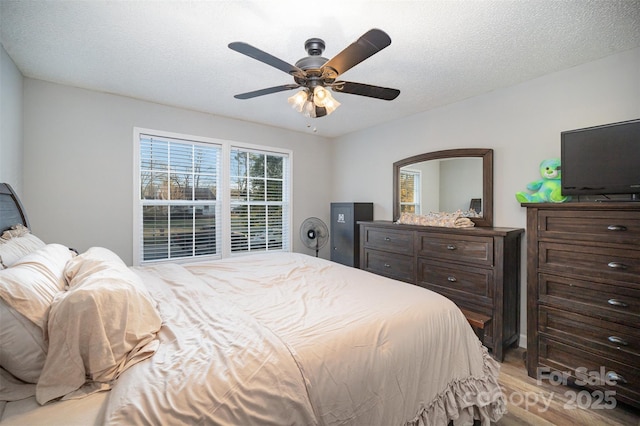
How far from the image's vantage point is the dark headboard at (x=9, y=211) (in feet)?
5.35

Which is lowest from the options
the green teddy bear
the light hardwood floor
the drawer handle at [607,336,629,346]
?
the light hardwood floor

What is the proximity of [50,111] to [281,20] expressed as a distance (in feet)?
8.46

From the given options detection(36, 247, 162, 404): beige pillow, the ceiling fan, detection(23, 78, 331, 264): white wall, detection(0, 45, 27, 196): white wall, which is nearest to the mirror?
the ceiling fan

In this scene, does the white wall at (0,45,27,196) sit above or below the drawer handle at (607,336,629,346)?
above

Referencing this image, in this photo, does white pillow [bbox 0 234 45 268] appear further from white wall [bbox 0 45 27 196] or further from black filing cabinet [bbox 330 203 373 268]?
black filing cabinet [bbox 330 203 373 268]

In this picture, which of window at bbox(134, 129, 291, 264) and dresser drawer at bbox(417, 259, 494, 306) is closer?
dresser drawer at bbox(417, 259, 494, 306)

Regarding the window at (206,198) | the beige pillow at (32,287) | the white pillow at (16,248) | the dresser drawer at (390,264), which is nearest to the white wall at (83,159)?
the window at (206,198)

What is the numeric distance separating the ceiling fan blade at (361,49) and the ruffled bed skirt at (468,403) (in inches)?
70.3

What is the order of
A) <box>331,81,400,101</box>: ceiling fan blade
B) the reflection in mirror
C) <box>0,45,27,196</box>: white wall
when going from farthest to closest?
the reflection in mirror < <box>0,45,27,196</box>: white wall < <box>331,81,400,101</box>: ceiling fan blade

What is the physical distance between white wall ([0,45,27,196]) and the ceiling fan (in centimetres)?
183

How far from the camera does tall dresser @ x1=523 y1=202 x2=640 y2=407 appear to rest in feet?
5.43

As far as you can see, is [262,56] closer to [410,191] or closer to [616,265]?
[616,265]

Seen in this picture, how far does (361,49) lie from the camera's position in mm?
1374

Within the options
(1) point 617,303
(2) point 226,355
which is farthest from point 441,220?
(2) point 226,355
